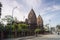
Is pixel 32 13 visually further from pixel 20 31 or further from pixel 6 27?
pixel 6 27

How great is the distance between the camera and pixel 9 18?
137ft

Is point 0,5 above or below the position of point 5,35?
above

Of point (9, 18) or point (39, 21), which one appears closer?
point (9, 18)

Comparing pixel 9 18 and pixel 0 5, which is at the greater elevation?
pixel 0 5

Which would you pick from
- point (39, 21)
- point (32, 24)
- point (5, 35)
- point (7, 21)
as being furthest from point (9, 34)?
point (39, 21)

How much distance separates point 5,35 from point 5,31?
49.7 inches

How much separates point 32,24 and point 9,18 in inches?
894

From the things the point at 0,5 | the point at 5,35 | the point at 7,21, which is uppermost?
the point at 0,5

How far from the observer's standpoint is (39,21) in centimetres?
6844

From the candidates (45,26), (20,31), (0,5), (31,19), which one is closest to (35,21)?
(31,19)

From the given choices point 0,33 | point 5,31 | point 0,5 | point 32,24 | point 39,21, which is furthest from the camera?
point 39,21

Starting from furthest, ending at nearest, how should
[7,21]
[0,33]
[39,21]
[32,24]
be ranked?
1. [39,21]
2. [32,24]
3. [7,21]
4. [0,33]

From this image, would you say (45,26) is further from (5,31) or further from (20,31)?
(5,31)

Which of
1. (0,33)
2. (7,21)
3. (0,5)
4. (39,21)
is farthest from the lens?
(39,21)
